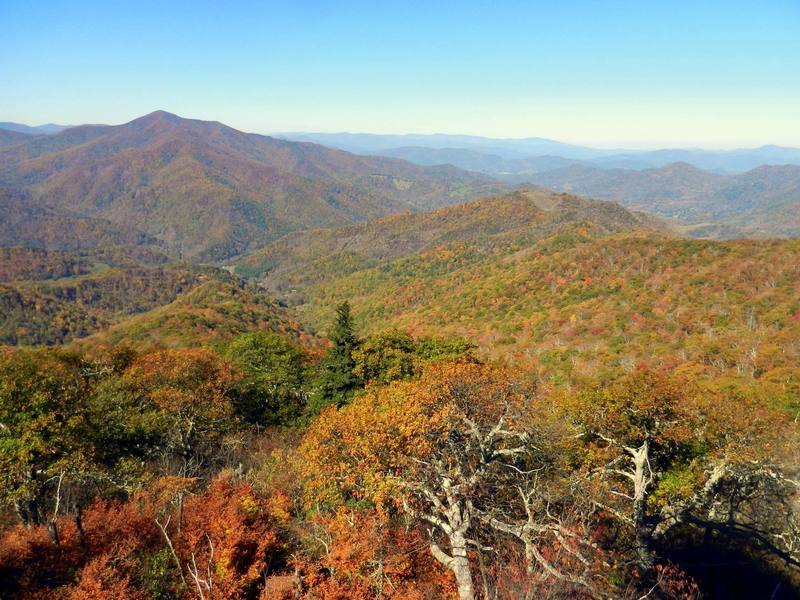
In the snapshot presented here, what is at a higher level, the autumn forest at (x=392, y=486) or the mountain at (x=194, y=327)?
the autumn forest at (x=392, y=486)

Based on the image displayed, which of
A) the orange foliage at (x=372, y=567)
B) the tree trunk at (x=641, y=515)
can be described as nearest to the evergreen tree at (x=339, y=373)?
the orange foliage at (x=372, y=567)

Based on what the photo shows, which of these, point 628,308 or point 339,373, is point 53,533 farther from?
point 628,308

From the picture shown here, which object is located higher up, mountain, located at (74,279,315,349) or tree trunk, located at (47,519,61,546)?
tree trunk, located at (47,519,61,546)

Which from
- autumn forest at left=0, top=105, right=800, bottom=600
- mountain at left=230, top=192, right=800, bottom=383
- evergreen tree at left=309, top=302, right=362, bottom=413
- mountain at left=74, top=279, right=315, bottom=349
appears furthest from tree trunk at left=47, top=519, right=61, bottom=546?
mountain at left=74, top=279, right=315, bottom=349

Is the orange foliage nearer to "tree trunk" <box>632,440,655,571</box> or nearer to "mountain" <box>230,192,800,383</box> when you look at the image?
"tree trunk" <box>632,440,655,571</box>

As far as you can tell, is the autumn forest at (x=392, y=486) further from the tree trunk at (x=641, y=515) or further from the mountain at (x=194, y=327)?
the mountain at (x=194, y=327)

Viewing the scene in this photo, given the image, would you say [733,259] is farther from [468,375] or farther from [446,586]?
[446,586]

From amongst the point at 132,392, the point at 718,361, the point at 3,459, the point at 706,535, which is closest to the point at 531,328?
the point at 718,361

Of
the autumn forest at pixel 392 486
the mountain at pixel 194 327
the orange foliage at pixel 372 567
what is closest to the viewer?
the orange foliage at pixel 372 567
